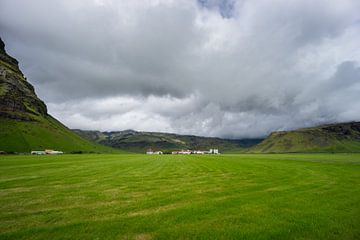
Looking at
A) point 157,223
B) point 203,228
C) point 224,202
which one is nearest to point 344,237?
point 203,228

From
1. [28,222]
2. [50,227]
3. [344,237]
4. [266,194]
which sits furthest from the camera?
[266,194]

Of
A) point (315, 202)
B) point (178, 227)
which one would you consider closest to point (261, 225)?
point (178, 227)

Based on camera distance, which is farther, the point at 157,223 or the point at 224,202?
the point at 224,202

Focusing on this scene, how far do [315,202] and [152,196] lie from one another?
12147 mm

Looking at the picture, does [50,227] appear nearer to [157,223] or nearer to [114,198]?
[157,223]

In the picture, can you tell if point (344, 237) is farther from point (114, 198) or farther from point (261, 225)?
point (114, 198)

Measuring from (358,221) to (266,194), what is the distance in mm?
7222

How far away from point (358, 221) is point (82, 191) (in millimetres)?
19885

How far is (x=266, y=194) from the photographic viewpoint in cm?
1872

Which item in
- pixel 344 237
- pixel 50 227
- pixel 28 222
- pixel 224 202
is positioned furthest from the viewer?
pixel 224 202

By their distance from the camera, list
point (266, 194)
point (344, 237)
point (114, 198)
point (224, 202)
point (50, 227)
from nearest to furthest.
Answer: point (344, 237)
point (50, 227)
point (224, 202)
point (114, 198)
point (266, 194)

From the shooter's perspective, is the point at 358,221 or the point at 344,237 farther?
the point at 358,221

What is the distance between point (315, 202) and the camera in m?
16.0

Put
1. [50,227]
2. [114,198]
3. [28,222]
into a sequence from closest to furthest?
[50,227]
[28,222]
[114,198]
